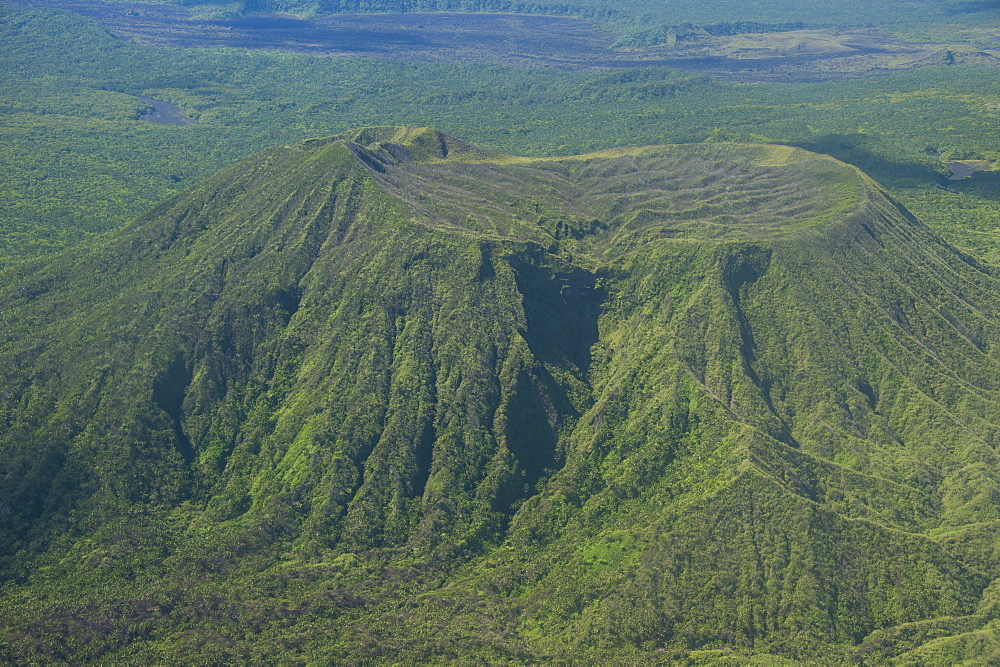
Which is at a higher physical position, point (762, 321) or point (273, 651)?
point (762, 321)

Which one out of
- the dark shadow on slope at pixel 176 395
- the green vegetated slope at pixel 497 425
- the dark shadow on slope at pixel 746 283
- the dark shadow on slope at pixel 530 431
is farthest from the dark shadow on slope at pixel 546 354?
the dark shadow on slope at pixel 176 395

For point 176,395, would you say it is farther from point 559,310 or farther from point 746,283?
point 746,283

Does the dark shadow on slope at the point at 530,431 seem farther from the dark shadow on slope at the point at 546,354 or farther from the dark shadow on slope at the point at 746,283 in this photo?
the dark shadow on slope at the point at 746,283

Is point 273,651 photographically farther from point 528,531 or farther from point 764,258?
point 764,258

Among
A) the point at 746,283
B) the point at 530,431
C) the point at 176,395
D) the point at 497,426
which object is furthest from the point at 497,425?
the point at 746,283

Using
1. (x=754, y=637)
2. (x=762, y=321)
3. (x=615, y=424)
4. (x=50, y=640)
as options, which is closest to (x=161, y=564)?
(x=50, y=640)

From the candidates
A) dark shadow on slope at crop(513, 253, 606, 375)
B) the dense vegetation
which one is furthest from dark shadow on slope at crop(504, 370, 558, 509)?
dark shadow on slope at crop(513, 253, 606, 375)
